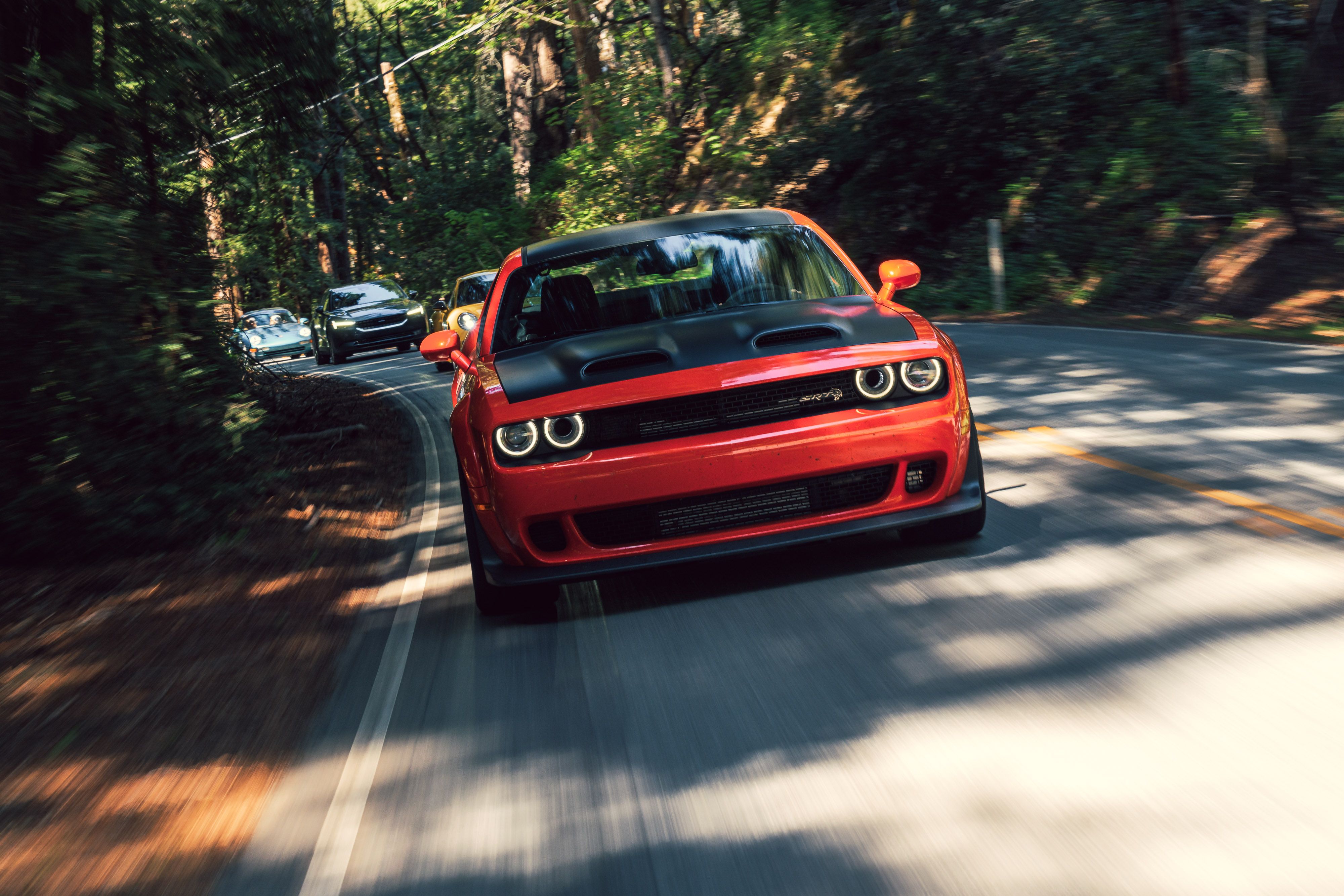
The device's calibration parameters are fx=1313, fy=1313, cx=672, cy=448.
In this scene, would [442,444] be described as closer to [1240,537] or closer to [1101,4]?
[1240,537]

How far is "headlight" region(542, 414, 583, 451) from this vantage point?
213 inches

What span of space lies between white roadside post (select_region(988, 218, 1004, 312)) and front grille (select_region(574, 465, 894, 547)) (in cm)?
1533

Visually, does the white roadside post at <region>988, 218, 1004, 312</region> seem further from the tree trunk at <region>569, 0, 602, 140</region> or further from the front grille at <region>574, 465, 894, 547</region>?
the tree trunk at <region>569, 0, 602, 140</region>

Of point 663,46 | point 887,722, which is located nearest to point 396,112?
point 663,46

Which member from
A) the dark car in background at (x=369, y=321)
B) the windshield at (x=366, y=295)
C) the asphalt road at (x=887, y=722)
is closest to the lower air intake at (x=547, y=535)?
the asphalt road at (x=887, y=722)

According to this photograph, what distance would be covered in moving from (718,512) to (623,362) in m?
0.76

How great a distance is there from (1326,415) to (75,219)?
8059 millimetres

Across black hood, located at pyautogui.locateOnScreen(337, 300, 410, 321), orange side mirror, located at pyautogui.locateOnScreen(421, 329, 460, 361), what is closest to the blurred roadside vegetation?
orange side mirror, located at pyautogui.locateOnScreen(421, 329, 460, 361)

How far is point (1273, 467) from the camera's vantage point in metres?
7.05

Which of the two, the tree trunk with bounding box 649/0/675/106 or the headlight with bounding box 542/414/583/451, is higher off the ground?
the tree trunk with bounding box 649/0/675/106

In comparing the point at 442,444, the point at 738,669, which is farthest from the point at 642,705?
the point at 442,444

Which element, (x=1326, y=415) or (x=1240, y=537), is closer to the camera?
(x=1240, y=537)

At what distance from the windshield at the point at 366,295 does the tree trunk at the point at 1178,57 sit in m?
16.7

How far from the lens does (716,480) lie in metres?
5.33
